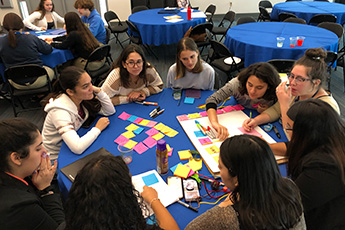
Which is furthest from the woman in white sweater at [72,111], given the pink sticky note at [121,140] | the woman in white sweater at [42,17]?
the woman in white sweater at [42,17]

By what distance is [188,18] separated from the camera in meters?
5.56

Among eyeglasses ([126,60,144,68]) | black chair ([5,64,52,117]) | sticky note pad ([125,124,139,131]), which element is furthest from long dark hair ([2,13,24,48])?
sticky note pad ([125,124,139,131])

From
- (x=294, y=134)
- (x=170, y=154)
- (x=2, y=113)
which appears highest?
(x=294, y=134)

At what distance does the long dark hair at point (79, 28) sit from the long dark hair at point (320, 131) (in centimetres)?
364

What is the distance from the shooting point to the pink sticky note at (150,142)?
1.79 metres

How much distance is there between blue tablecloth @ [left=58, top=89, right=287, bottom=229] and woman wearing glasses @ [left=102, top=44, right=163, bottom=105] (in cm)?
8

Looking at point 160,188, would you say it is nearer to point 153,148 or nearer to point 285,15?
point 153,148

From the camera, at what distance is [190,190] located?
4.65ft

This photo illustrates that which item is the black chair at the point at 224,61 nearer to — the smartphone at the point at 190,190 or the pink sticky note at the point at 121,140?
the pink sticky note at the point at 121,140

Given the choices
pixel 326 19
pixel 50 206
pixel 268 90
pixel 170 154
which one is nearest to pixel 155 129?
pixel 170 154

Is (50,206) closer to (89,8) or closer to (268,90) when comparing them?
(268,90)

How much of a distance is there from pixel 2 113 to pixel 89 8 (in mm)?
2561

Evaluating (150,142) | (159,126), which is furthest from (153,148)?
(159,126)

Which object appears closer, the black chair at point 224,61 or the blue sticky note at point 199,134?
the blue sticky note at point 199,134
